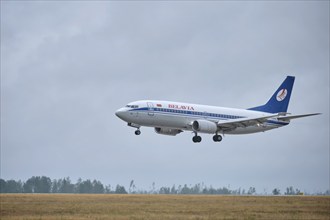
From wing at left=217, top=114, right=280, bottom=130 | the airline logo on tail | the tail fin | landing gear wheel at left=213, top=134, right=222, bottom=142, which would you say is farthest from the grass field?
the airline logo on tail

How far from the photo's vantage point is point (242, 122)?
253 feet

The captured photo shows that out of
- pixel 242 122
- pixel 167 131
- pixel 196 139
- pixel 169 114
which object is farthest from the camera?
pixel 167 131

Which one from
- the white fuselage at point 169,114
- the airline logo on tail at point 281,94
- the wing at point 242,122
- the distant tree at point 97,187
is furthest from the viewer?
the distant tree at point 97,187

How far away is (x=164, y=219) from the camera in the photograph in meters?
41.4

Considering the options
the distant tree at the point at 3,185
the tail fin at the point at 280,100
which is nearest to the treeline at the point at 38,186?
the distant tree at the point at 3,185

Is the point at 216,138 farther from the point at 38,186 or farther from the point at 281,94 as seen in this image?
the point at 38,186

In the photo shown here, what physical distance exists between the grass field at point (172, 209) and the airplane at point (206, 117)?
12.6m

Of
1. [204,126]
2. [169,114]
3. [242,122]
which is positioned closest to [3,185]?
[242,122]

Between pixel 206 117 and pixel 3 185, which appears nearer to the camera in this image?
pixel 206 117

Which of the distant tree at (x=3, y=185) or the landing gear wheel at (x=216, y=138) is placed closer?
the landing gear wheel at (x=216, y=138)

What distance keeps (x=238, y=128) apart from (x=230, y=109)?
9.82 ft

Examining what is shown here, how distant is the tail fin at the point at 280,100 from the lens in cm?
8776

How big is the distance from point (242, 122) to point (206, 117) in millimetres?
5274

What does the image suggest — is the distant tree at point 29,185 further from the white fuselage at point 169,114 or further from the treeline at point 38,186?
the white fuselage at point 169,114
